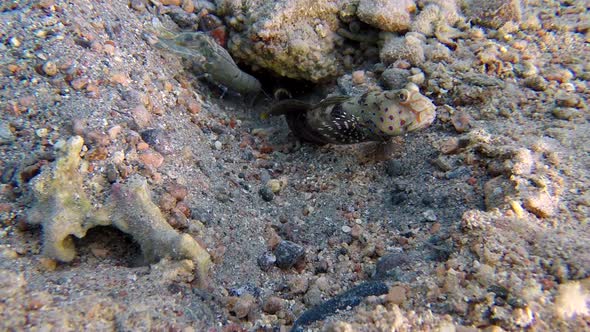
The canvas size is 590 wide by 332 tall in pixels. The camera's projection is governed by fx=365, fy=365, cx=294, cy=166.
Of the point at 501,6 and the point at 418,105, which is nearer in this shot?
the point at 418,105

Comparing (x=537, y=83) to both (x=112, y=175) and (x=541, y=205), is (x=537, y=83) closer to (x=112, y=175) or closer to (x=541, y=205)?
(x=541, y=205)

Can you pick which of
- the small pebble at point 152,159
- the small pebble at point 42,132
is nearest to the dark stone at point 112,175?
the small pebble at point 152,159

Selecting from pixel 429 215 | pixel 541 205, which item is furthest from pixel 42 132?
pixel 541 205

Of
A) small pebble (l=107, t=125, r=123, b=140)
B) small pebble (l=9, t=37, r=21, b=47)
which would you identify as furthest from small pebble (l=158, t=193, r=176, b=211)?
small pebble (l=9, t=37, r=21, b=47)

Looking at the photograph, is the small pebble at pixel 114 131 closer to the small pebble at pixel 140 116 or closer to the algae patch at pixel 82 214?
the small pebble at pixel 140 116

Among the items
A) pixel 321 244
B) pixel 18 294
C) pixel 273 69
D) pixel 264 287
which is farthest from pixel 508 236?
pixel 273 69

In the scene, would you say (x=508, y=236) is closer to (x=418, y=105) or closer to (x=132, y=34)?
(x=418, y=105)
